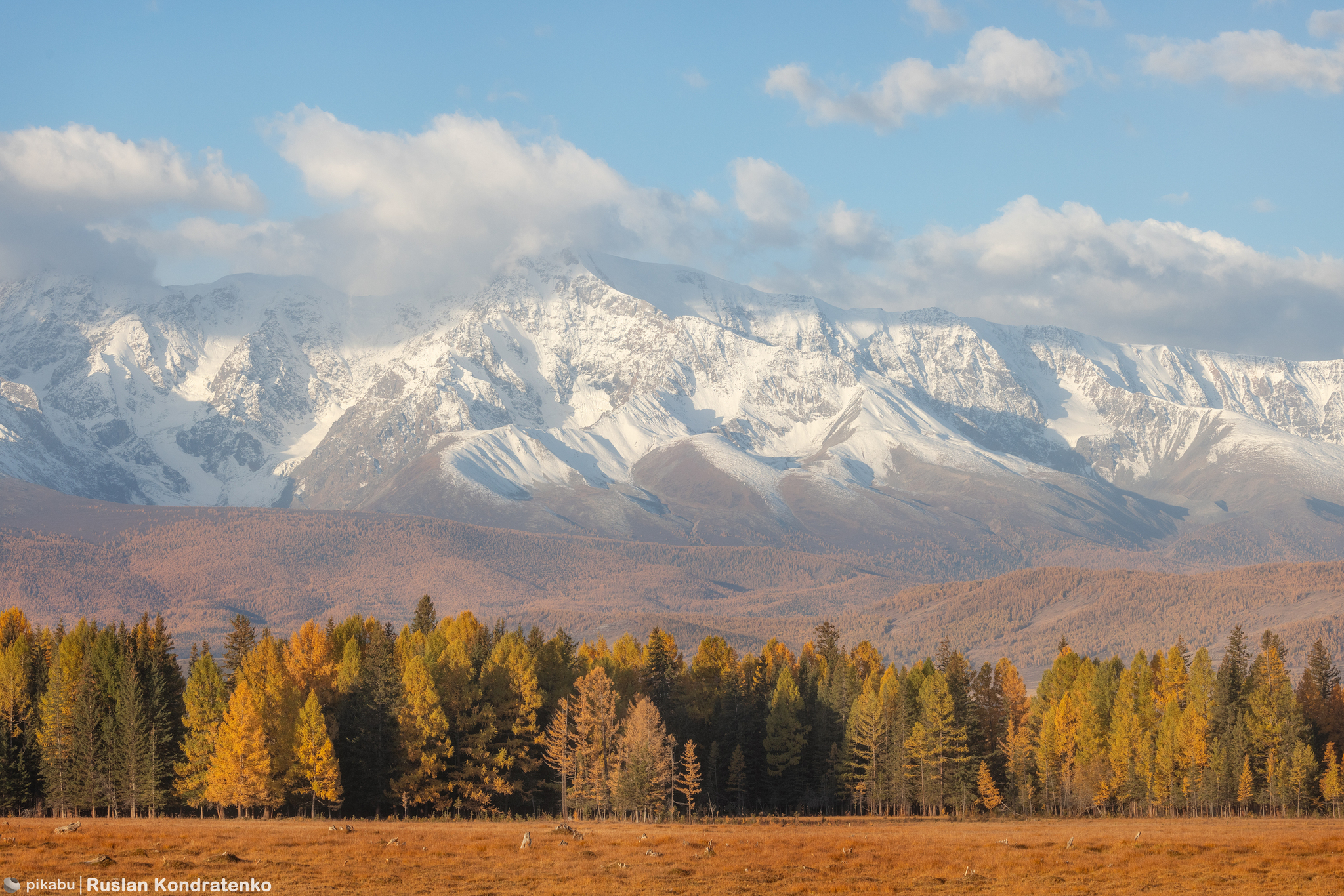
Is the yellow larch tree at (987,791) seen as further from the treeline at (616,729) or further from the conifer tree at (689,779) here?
the conifer tree at (689,779)

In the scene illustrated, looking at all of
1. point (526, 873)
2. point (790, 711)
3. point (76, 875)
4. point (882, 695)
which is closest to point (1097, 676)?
point (882, 695)

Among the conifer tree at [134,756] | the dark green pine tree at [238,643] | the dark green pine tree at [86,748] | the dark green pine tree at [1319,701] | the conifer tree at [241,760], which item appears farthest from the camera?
the dark green pine tree at [1319,701]

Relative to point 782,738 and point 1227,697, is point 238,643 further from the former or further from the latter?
point 1227,697

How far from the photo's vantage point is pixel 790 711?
130125 mm

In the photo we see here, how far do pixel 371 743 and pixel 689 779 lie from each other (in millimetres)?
24271

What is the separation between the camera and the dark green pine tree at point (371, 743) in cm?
10288

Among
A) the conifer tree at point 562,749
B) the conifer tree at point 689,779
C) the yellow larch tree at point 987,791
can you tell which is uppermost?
the conifer tree at point 562,749

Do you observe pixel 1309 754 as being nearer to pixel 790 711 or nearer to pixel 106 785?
pixel 790 711

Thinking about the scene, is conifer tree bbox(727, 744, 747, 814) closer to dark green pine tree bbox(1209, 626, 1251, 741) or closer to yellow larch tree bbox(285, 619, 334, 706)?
yellow larch tree bbox(285, 619, 334, 706)

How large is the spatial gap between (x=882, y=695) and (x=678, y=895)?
72.7m

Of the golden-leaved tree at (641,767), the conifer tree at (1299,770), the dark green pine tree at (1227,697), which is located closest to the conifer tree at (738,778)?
the golden-leaved tree at (641,767)

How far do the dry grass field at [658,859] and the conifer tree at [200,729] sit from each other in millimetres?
10373

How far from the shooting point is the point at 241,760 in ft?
310

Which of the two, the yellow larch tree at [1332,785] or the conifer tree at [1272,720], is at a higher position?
the conifer tree at [1272,720]
